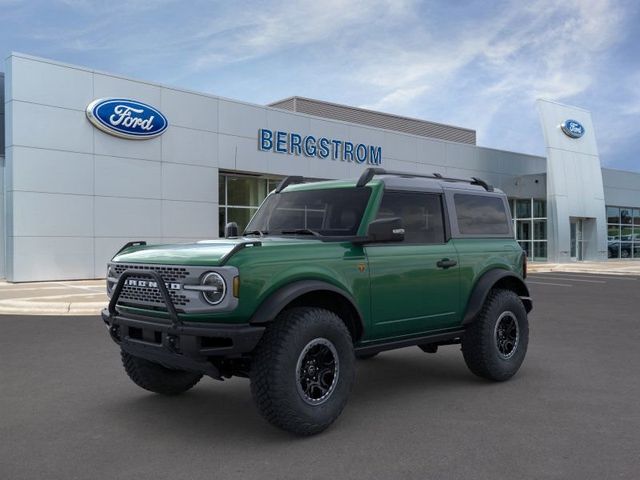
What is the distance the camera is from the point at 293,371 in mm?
4234

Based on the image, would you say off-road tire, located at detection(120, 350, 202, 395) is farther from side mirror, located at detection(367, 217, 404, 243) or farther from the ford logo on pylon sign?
the ford logo on pylon sign

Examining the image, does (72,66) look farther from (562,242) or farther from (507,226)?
(562,242)

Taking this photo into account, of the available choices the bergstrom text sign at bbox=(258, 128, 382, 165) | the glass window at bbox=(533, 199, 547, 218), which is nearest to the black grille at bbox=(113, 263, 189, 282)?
the bergstrom text sign at bbox=(258, 128, 382, 165)

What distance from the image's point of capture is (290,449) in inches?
163

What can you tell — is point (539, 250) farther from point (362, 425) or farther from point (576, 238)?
point (362, 425)

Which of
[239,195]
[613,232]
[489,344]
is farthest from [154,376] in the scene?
[613,232]

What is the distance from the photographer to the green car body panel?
167 inches

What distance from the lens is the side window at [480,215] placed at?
6.12 m

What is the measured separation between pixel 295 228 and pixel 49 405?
2.65 metres

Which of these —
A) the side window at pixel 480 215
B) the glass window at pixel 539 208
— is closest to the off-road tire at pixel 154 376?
the side window at pixel 480 215

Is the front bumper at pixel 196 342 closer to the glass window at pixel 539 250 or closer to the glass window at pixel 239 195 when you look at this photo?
the glass window at pixel 239 195

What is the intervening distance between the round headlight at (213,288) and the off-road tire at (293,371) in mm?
453

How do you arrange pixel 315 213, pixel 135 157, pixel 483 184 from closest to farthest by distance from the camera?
1. pixel 315 213
2. pixel 483 184
3. pixel 135 157

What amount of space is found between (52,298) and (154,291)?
9.85 meters
